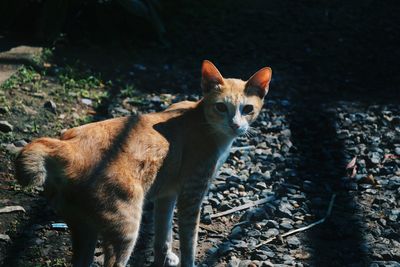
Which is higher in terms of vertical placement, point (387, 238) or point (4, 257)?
point (387, 238)

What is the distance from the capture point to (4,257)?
418cm

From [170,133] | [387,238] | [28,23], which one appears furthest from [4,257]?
[28,23]

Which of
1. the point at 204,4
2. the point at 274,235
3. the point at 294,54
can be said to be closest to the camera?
the point at 274,235

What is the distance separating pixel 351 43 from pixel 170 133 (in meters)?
5.37

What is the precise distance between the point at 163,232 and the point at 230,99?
1010 mm

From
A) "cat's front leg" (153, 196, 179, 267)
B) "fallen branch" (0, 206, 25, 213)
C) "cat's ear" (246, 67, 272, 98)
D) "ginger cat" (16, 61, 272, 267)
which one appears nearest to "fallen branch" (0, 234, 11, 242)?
"fallen branch" (0, 206, 25, 213)

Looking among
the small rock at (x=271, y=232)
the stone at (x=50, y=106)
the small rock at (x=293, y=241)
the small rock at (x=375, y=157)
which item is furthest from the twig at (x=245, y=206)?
the stone at (x=50, y=106)

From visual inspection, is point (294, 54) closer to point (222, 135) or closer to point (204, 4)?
point (204, 4)

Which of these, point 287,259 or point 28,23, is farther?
point 28,23

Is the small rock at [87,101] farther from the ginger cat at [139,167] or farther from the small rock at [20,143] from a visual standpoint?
the ginger cat at [139,167]

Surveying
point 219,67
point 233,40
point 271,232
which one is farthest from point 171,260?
point 233,40

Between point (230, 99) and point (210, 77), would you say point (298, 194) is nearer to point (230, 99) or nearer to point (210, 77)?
point (230, 99)

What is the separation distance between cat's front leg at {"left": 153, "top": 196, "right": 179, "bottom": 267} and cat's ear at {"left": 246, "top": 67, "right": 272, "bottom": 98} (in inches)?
37.2

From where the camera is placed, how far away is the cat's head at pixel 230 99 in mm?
4508
